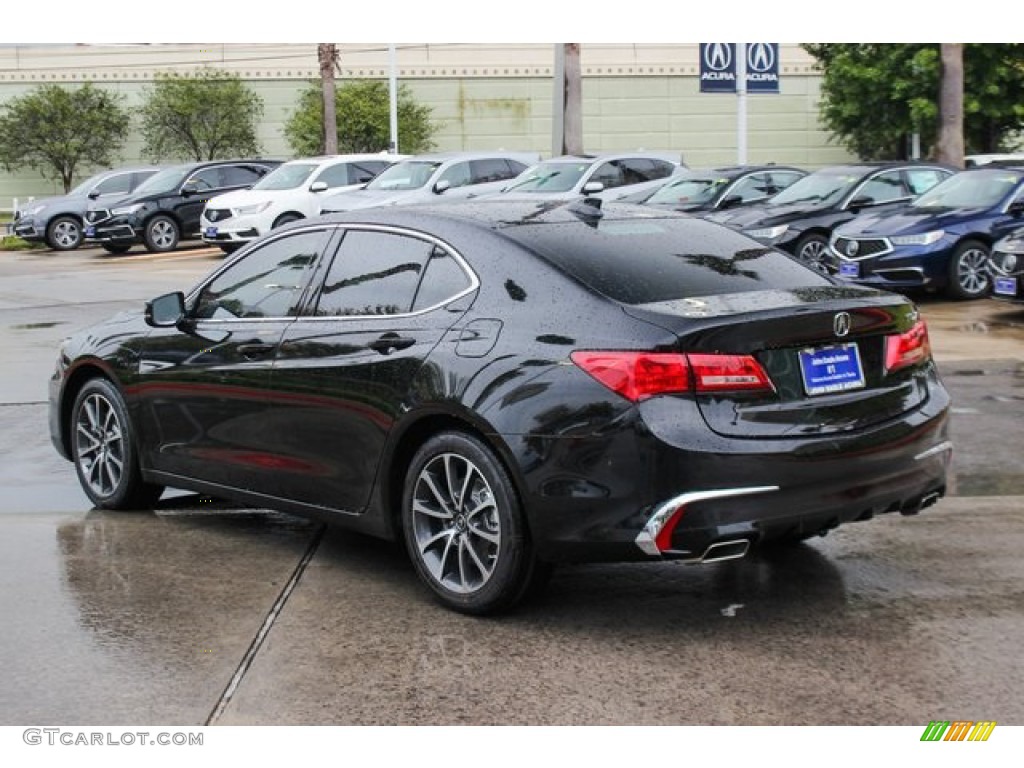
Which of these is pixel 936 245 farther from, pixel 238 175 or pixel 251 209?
pixel 238 175

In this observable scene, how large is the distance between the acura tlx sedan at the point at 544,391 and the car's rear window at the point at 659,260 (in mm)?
14

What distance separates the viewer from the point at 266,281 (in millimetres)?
6383

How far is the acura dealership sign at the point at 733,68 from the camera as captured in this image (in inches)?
1070

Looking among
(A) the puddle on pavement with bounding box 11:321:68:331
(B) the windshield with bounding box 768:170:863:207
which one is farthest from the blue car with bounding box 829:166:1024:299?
(A) the puddle on pavement with bounding box 11:321:68:331

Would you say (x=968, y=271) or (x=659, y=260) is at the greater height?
(x=659, y=260)

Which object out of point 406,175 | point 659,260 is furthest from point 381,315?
point 406,175

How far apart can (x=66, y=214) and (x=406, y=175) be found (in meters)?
→ 9.14

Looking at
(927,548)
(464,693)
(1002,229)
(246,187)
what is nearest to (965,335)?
(1002,229)

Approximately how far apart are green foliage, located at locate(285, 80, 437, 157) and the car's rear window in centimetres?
3952

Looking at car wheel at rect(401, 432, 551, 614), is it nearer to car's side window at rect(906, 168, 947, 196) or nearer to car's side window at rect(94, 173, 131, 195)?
car's side window at rect(906, 168, 947, 196)

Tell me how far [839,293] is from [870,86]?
34646 millimetres

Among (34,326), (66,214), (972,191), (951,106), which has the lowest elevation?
(34,326)

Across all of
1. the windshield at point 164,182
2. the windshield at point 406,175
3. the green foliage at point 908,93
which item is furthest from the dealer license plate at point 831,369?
the green foliage at point 908,93

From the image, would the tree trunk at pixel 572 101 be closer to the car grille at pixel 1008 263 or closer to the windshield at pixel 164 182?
the windshield at pixel 164 182
